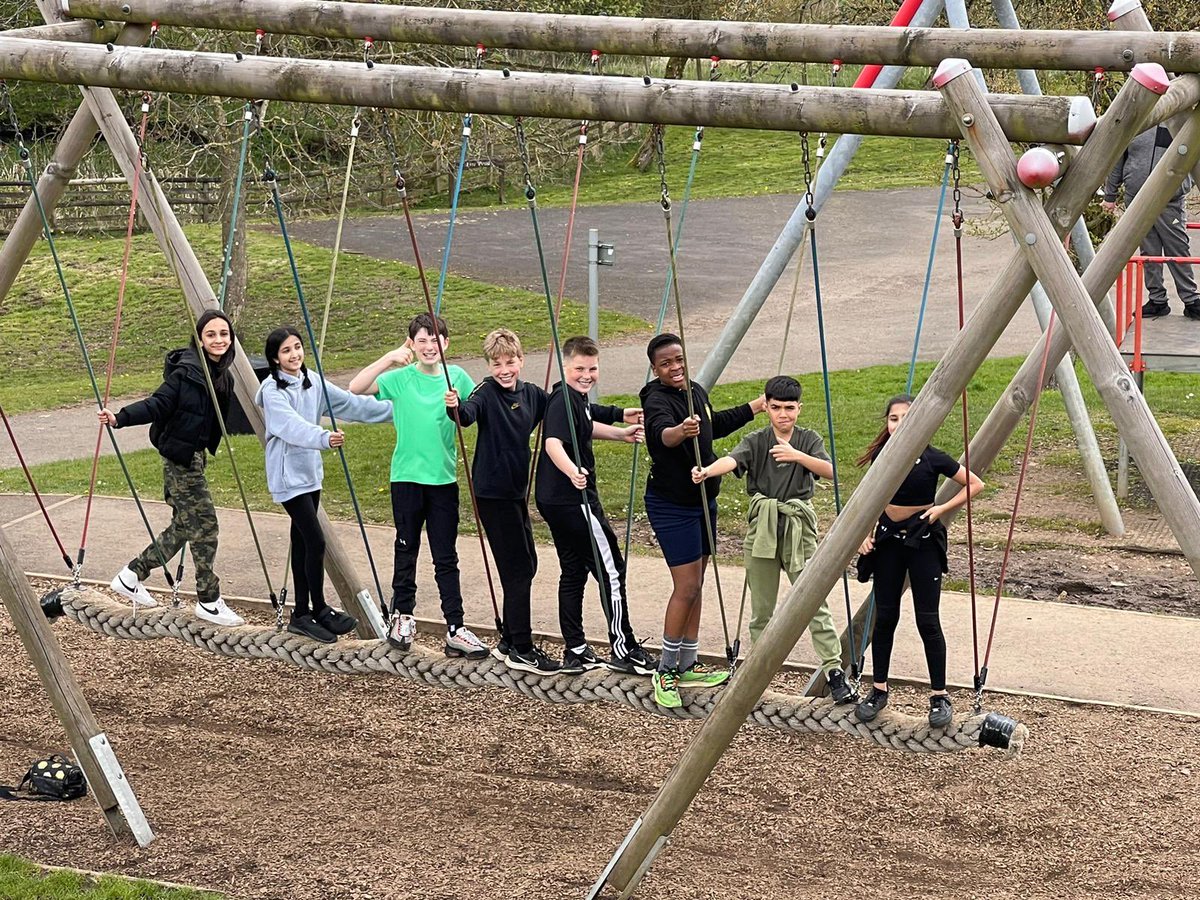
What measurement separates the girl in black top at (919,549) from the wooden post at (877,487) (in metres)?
0.82

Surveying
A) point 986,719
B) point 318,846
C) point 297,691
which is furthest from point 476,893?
point 297,691

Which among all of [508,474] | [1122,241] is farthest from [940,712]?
[508,474]

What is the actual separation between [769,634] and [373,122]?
467 inches

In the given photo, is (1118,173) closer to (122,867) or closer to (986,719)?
(986,719)

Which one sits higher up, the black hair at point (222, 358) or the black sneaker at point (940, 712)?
the black hair at point (222, 358)

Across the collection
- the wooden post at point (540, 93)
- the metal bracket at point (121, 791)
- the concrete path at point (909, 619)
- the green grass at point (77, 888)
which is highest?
the wooden post at point (540, 93)

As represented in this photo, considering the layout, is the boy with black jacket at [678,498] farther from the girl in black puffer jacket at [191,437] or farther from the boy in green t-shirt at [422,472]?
the girl in black puffer jacket at [191,437]

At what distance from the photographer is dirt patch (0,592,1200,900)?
18.2 feet

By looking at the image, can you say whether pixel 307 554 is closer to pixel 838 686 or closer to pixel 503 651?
pixel 503 651

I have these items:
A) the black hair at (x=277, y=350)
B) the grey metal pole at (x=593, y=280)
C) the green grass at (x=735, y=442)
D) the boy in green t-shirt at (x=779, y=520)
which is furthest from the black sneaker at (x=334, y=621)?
the grey metal pole at (x=593, y=280)

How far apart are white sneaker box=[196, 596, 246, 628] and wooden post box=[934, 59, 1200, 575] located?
3.89 meters

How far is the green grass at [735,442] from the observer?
1054 centimetres

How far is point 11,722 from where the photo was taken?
7.23 m

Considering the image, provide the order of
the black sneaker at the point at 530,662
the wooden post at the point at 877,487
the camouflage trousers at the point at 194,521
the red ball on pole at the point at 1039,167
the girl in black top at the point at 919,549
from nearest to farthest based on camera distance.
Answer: the red ball on pole at the point at 1039,167, the wooden post at the point at 877,487, the girl in black top at the point at 919,549, the black sneaker at the point at 530,662, the camouflage trousers at the point at 194,521
